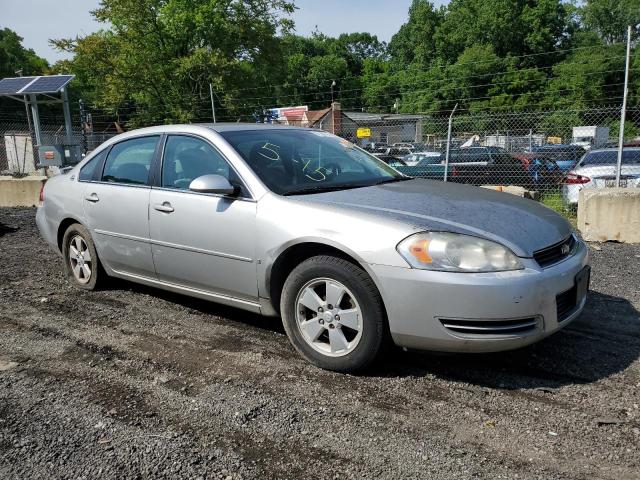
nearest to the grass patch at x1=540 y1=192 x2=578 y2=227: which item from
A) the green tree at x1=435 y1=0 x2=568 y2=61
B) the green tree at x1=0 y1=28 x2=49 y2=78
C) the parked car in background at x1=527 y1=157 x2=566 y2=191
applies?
the parked car in background at x1=527 y1=157 x2=566 y2=191

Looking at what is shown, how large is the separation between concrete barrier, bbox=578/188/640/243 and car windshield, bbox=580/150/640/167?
10.7ft

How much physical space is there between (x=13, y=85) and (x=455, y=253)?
1837 cm

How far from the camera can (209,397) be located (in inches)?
123

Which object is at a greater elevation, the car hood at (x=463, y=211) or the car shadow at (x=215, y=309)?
the car hood at (x=463, y=211)

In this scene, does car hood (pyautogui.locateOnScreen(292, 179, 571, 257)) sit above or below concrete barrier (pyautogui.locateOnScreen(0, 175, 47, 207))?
above

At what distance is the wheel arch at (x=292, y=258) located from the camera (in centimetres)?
329

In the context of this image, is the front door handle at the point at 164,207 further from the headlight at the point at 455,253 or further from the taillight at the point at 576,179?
the taillight at the point at 576,179

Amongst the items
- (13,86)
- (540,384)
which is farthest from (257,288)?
(13,86)

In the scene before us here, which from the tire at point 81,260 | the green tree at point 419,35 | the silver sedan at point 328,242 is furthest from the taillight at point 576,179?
the green tree at point 419,35

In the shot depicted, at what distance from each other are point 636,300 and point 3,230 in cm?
888

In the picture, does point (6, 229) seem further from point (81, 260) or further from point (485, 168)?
point (485, 168)

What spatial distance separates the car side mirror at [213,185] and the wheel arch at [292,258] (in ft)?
1.93

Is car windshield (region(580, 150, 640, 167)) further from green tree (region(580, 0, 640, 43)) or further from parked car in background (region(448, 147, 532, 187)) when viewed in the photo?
green tree (region(580, 0, 640, 43))

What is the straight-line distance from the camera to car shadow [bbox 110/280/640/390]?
331 centimetres
